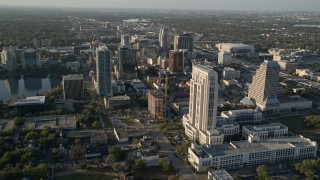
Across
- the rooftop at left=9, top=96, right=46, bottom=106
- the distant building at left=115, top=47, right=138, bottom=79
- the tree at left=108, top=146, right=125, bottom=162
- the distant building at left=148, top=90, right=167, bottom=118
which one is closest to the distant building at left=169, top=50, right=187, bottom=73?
the distant building at left=115, top=47, right=138, bottom=79

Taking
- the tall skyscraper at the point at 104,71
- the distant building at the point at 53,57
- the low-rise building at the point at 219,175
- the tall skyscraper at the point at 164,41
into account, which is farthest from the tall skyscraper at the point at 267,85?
the distant building at the point at 53,57

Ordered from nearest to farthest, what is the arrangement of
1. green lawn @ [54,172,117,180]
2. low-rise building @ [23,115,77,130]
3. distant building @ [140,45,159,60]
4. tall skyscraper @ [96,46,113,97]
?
green lawn @ [54,172,117,180], low-rise building @ [23,115,77,130], tall skyscraper @ [96,46,113,97], distant building @ [140,45,159,60]

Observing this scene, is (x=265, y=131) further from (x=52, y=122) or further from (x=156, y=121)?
(x=52, y=122)

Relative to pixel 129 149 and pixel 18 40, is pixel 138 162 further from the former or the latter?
pixel 18 40

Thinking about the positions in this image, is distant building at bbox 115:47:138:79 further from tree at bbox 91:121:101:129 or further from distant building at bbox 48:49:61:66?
tree at bbox 91:121:101:129

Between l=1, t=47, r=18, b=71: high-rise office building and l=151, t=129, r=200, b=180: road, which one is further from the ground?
l=1, t=47, r=18, b=71: high-rise office building

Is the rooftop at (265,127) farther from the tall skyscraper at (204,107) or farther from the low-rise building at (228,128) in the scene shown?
the tall skyscraper at (204,107)

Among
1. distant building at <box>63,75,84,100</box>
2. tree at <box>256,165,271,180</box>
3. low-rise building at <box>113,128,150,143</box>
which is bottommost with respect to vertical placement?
tree at <box>256,165,271,180</box>

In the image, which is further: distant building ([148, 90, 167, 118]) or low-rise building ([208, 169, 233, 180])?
distant building ([148, 90, 167, 118])
